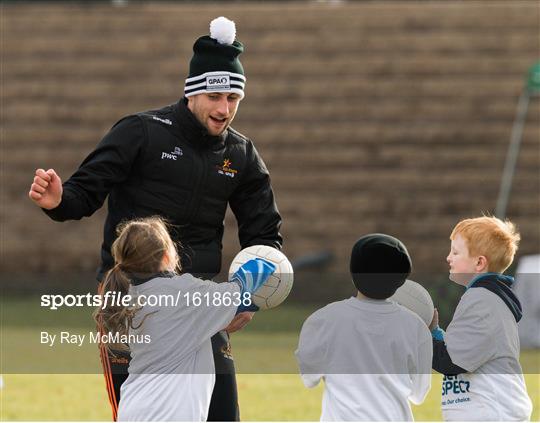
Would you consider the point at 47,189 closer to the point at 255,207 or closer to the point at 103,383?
the point at 255,207

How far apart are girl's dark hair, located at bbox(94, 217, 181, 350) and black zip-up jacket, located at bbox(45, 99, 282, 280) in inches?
21.9

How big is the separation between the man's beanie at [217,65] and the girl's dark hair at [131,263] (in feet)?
3.07

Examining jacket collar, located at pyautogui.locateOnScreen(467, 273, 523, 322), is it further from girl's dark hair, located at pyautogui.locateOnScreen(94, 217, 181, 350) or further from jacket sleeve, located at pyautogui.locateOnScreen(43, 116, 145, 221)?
jacket sleeve, located at pyautogui.locateOnScreen(43, 116, 145, 221)

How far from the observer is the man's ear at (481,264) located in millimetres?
5488

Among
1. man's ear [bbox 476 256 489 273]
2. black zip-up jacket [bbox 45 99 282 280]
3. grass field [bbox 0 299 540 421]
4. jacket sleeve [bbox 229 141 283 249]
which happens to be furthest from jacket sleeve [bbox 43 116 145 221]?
grass field [bbox 0 299 540 421]

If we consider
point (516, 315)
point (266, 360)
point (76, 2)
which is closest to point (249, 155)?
point (516, 315)

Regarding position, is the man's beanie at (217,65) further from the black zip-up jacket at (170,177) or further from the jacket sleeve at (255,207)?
the jacket sleeve at (255,207)

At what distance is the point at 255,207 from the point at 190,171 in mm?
437

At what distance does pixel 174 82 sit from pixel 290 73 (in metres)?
1.95

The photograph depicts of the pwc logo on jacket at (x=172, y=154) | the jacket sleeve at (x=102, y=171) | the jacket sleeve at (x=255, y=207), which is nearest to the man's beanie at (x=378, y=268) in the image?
the jacket sleeve at (x=255, y=207)

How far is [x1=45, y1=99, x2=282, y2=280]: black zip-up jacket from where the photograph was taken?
5.90m

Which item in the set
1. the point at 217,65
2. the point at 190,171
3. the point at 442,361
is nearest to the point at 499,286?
the point at 442,361

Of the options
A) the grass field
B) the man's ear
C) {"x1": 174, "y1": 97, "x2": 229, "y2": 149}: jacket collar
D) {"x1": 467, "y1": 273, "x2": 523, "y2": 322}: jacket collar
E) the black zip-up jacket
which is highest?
{"x1": 174, "y1": 97, "x2": 229, "y2": 149}: jacket collar

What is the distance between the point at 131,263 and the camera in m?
5.32
